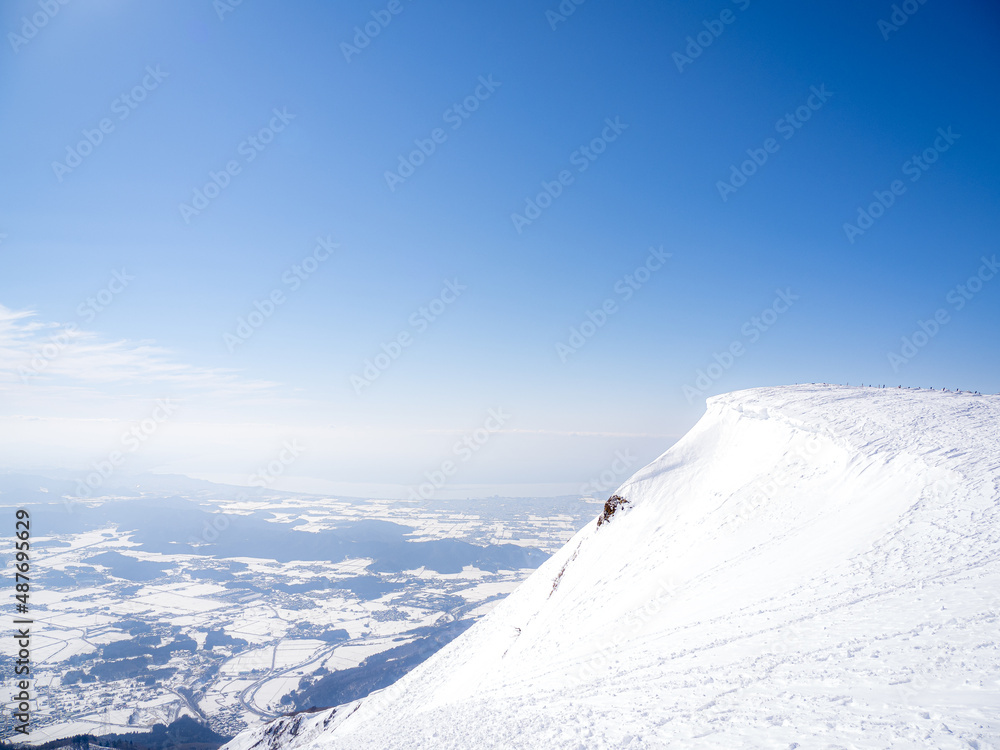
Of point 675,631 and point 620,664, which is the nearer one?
point 620,664

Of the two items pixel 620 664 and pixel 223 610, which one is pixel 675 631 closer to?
pixel 620 664

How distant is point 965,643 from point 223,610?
11647 centimetres

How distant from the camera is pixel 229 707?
5494 centimetres

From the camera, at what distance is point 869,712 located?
7297 millimetres

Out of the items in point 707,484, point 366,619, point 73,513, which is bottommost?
point 366,619

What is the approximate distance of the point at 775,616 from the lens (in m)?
11.9

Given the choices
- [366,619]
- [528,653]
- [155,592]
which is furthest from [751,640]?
[155,592]

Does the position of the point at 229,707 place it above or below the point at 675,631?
below

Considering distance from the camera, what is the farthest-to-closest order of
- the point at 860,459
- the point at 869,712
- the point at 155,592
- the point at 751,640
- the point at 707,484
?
the point at 155,592 < the point at 707,484 < the point at 860,459 < the point at 751,640 < the point at 869,712

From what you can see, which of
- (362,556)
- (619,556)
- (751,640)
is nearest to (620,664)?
(751,640)

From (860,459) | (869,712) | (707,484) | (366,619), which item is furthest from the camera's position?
(366,619)

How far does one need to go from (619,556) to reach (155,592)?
118898 millimetres

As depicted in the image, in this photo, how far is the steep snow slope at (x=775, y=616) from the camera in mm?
7859

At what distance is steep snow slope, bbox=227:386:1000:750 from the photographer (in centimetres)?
786
